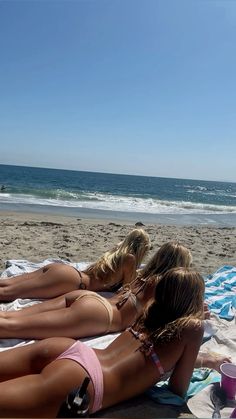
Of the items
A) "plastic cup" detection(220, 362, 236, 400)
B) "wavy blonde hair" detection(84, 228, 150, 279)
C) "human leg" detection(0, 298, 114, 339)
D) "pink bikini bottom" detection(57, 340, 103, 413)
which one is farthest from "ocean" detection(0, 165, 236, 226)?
"pink bikini bottom" detection(57, 340, 103, 413)

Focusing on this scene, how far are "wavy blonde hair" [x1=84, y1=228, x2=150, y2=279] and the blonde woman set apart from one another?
4.11 feet

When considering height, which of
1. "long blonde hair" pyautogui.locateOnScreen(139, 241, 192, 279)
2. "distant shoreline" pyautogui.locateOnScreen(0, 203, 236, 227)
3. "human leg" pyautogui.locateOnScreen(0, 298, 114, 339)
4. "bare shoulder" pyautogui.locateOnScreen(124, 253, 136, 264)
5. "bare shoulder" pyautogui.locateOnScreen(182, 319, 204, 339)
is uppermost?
"long blonde hair" pyautogui.locateOnScreen(139, 241, 192, 279)

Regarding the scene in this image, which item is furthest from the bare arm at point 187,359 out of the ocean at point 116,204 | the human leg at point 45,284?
the ocean at point 116,204

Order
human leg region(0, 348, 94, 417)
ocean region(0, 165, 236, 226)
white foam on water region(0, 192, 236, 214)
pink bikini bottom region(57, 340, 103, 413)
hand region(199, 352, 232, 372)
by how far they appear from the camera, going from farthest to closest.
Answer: white foam on water region(0, 192, 236, 214)
ocean region(0, 165, 236, 226)
hand region(199, 352, 232, 372)
pink bikini bottom region(57, 340, 103, 413)
human leg region(0, 348, 94, 417)

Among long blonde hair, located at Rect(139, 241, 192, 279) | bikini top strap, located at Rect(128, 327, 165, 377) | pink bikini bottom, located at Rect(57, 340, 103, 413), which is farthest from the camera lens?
long blonde hair, located at Rect(139, 241, 192, 279)

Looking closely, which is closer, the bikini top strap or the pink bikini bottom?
the pink bikini bottom

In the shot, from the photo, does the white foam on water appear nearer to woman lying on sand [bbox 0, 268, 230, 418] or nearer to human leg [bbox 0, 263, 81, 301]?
human leg [bbox 0, 263, 81, 301]

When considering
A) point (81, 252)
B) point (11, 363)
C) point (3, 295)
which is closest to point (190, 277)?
point (11, 363)

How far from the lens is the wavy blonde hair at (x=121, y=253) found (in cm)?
369

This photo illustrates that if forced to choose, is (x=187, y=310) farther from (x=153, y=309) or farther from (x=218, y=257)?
(x=218, y=257)

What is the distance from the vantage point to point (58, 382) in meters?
1.90

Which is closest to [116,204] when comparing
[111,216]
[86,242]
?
[111,216]

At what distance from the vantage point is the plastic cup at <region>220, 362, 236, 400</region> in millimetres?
2480

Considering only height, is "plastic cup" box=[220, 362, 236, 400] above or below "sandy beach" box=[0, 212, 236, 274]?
above
